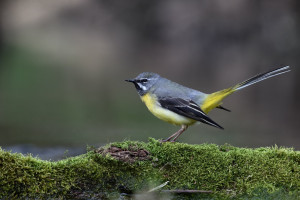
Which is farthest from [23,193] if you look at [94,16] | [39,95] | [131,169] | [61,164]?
[94,16]

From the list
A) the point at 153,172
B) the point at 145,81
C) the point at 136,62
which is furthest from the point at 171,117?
the point at 136,62

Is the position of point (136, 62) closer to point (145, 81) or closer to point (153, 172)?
point (145, 81)

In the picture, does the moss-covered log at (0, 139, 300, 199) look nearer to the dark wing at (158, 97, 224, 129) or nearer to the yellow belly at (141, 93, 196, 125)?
the dark wing at (158, 97, 224, 129)

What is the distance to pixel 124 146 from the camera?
3.73m

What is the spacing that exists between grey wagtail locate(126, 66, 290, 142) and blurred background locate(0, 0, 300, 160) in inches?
124

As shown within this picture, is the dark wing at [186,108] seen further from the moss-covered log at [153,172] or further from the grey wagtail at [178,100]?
the moss-covered log at [153,172]

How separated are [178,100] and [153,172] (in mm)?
1940

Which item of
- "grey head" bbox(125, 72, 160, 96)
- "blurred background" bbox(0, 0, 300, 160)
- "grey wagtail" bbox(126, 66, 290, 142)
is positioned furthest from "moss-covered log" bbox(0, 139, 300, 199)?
"blurred background" bbox(0, 0, 300, 160)

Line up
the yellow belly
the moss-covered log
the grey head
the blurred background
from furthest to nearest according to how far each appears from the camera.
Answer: the blurred background
the grey head
the yellow belly
the moss-covered log

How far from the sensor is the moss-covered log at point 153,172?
321 cm

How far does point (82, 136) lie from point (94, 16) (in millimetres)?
13337

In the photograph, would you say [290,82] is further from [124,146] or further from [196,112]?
[124,146]

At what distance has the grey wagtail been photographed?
5.15 metres

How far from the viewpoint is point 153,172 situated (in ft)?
11.8
